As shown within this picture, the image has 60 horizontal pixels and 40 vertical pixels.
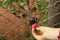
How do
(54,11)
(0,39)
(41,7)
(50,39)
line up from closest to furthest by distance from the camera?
1. (50,39)
2. (54,11)
3. (0,39)
4. (41,7)

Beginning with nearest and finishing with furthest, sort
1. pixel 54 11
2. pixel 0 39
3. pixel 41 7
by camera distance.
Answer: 1. pixel 54 11
2. pixel 0 39
3. pixel 41 7

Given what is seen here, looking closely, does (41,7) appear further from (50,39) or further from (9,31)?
(50,39)

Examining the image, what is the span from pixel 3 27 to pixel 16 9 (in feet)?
1.49

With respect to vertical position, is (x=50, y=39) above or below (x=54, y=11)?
below

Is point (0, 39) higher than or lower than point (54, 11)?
lower

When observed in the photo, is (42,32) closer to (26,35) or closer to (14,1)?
(26,35)

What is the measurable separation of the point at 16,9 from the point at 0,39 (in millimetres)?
584

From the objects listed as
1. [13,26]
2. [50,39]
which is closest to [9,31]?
[13,26]

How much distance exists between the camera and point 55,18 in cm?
196

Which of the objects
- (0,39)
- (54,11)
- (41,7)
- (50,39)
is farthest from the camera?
(41,7)

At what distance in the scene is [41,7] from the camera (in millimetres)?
2463

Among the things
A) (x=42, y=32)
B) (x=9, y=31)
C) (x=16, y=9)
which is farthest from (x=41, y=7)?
(x=42, y=32)

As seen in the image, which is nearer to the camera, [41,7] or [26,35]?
[26,35]

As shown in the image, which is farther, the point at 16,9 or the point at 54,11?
the point at 16,9
